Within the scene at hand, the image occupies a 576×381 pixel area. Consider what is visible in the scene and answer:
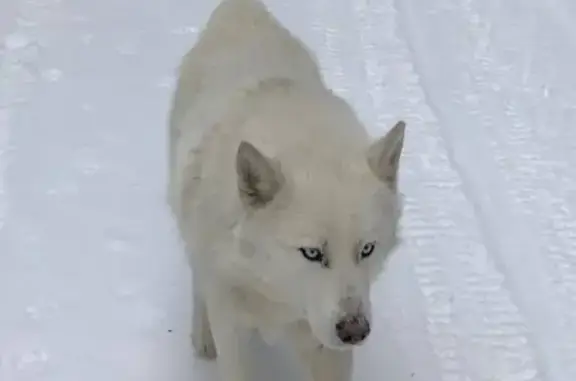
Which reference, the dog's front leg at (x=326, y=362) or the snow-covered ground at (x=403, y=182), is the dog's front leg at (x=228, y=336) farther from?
the snow-covered ground at (x=403, y=182)

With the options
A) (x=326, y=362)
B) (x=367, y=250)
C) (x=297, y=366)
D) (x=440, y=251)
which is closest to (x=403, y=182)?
(x=440, y=251)

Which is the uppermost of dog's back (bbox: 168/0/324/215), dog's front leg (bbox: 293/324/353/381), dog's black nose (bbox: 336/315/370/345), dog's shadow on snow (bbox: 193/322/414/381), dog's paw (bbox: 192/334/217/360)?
dog's back (bbox: 168/0/324/215)

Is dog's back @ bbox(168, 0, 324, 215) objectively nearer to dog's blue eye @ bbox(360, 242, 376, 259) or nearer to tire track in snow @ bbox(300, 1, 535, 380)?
dog's blue eye @ bbox(360, 242, 376, 259)

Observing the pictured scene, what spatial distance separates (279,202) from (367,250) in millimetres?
145

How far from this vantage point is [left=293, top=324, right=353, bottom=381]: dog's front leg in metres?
1.72

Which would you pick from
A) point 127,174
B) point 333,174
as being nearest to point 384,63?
point 127,174

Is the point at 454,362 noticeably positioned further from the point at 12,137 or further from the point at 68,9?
the point at 68,9

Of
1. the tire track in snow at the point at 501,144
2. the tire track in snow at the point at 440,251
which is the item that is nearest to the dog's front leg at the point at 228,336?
the tire track in snow at the point at 440,251

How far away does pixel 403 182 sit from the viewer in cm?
239

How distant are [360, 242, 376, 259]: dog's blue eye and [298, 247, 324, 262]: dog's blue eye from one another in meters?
0.06

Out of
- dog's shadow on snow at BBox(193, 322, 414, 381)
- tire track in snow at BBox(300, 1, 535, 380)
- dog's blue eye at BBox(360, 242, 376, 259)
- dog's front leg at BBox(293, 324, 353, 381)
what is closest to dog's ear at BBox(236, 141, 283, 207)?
dog's blue eye at BBox(360, 242, 376, 259)

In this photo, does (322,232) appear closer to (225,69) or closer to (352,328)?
(352,328)

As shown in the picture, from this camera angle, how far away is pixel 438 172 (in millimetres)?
2424

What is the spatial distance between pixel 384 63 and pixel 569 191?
0.70 meters
